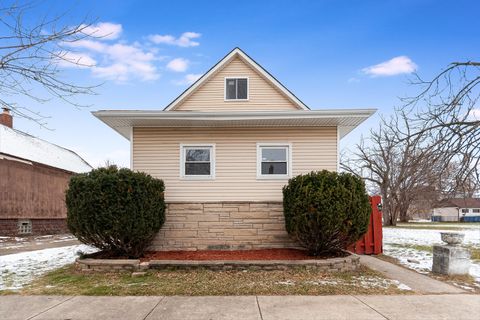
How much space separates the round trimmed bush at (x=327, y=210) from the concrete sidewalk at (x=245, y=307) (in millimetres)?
2128

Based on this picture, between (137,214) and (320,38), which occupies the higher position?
(320,38)

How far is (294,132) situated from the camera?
9.47 meters

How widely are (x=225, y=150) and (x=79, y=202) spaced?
3.93 meters

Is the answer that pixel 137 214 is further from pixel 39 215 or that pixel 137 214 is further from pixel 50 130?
pixel 39 215

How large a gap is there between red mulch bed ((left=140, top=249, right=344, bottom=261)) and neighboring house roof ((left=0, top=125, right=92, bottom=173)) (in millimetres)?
11772

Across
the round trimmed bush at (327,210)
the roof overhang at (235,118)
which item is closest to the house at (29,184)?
the roof overhang at (235,118)

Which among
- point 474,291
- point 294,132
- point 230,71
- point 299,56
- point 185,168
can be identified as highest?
point 299,56

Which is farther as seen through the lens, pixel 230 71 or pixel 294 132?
pixel 230 71

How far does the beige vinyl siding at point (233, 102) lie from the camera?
10.7 metres

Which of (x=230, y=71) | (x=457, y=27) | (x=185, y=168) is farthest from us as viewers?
(x=230, y=71)

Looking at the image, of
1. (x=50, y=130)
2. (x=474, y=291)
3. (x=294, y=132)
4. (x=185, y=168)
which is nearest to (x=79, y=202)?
(x=50, y=130)

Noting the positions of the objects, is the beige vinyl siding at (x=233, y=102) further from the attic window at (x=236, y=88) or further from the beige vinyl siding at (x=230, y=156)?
the beige vinyl siding at (x=230, y=156)

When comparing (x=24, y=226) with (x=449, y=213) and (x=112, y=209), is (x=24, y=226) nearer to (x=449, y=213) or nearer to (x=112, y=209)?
(x=112, y=209)

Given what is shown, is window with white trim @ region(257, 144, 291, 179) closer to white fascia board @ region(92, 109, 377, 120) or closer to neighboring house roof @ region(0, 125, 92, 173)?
white fascia board @ region(92, 109, 377, 120)
